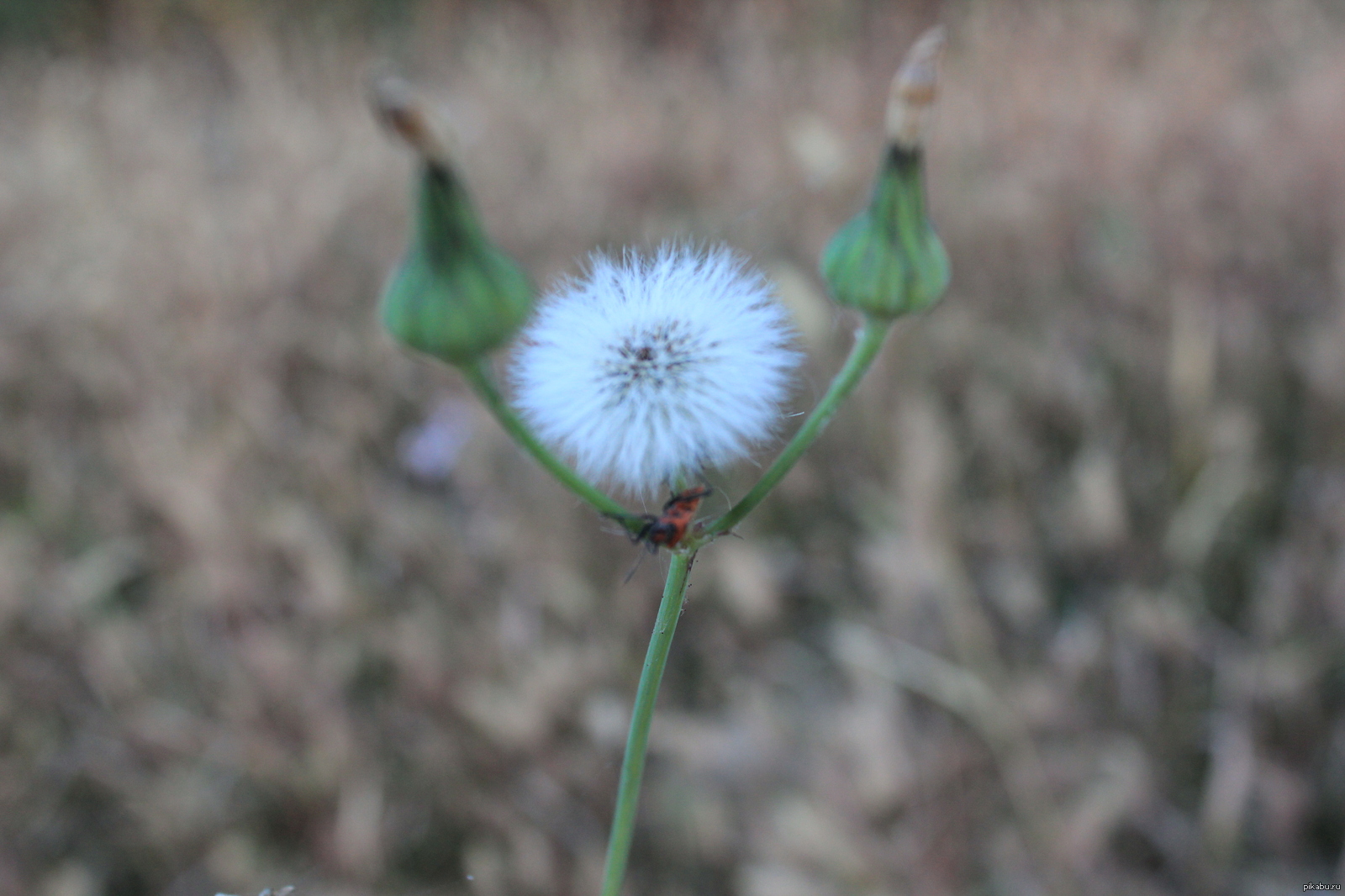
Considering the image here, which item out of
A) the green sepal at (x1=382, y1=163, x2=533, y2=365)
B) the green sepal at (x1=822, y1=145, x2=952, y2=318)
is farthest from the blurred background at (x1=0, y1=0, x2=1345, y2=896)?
the green sepal at (x1=382, y1=163, x2=533, y2=365)

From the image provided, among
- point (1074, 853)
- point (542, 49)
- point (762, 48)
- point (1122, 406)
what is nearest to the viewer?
point (1074, 853)

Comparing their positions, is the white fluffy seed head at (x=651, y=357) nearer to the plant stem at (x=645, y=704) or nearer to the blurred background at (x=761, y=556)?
the plant stem at (x=645, y=704)

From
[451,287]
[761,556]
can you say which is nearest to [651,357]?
[451,287]

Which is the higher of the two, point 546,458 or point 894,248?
point 894,248

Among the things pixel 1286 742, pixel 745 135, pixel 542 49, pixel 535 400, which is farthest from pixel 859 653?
pixel 542 49

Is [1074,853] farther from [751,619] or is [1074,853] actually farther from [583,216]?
[583,216]

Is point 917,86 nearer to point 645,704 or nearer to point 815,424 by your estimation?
point 815,424

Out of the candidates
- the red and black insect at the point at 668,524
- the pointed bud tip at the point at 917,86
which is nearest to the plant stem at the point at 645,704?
the red and black insect at the point at 668,524
